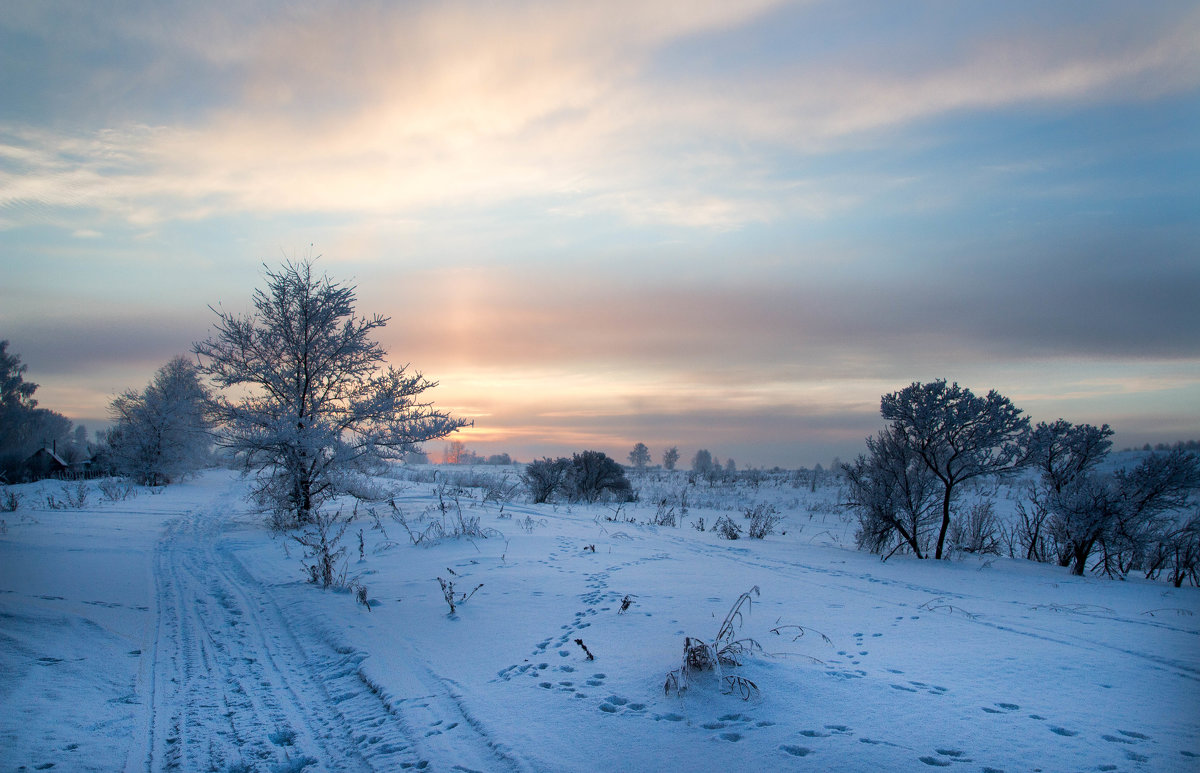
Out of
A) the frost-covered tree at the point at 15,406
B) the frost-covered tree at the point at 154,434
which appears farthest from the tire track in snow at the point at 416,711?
the frost-covered tree at the point at 154,434

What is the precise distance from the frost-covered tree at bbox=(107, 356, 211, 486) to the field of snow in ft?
78.3

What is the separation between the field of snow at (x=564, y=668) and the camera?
10.2 feet

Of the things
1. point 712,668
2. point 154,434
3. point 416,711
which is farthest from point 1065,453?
point 154,434

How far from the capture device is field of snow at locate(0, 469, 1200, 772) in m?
3.12

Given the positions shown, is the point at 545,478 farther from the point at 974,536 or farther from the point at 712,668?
→ the point at 712,668

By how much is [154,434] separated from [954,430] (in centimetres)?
3588

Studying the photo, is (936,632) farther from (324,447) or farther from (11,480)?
(11,480)

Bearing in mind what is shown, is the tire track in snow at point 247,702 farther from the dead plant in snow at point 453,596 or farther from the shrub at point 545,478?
the shrub at point 545,478


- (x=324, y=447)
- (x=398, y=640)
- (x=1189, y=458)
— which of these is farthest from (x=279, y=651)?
(x=1189, y=458)

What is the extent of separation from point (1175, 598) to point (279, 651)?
39.0 ft

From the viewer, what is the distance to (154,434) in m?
28.6

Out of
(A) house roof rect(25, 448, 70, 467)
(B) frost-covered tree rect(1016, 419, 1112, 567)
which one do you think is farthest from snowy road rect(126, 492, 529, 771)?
(A) house roof rect(25, 448, 70, 467)

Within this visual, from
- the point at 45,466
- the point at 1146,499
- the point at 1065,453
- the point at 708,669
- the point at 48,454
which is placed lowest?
the point at 45,466

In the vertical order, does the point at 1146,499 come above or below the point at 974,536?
above
